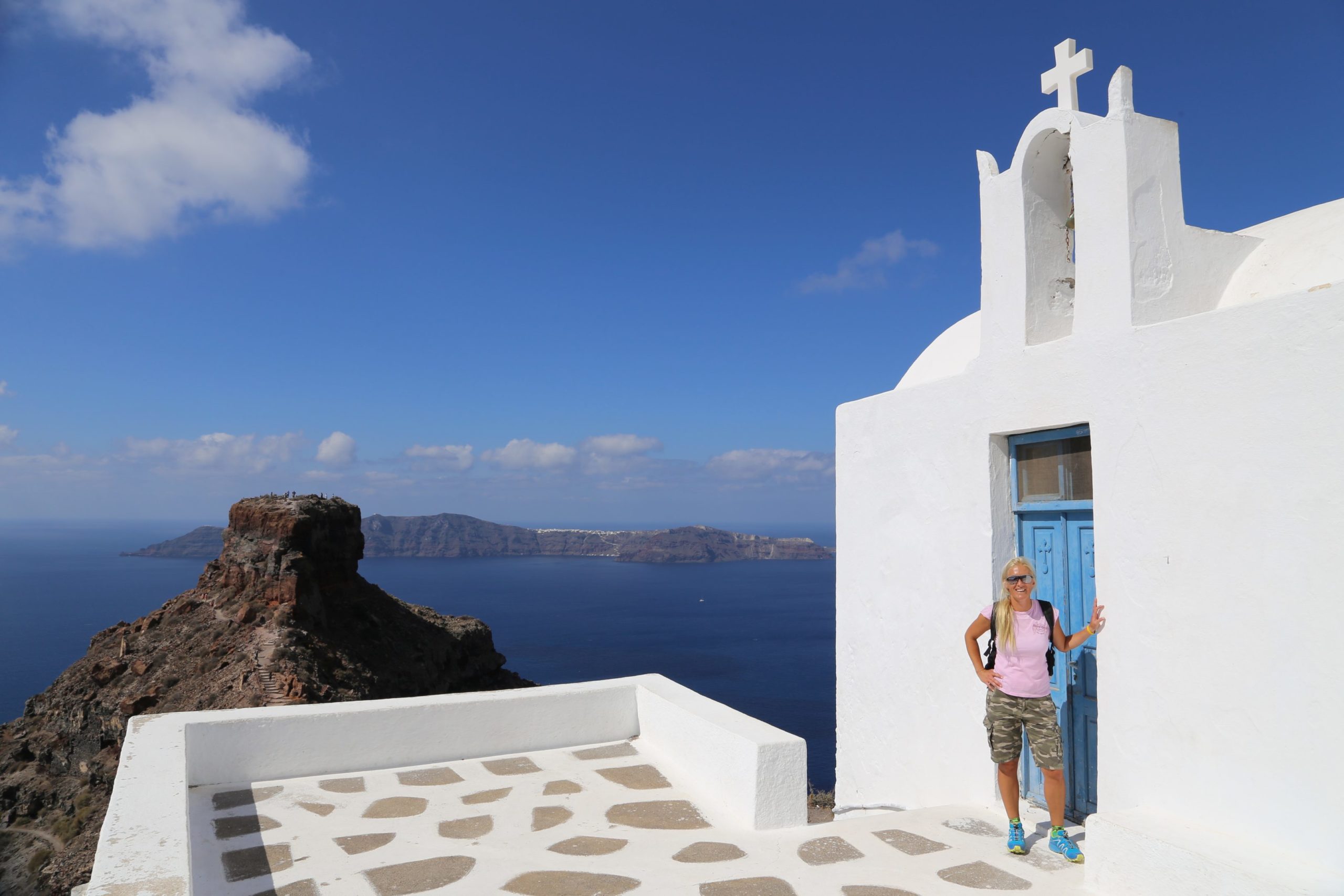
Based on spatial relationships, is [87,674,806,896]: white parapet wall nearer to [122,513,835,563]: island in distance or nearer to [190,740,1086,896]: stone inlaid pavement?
[190,740,1086,896]: stone inlaid pavement

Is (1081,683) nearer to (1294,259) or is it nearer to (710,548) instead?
(1294,259)

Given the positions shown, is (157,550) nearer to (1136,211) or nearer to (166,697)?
(166,697)

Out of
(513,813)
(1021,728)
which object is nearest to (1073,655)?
(1021,728)

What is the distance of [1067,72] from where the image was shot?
4688mm

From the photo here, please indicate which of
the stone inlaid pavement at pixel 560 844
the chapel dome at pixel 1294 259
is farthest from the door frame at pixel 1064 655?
the chapel dome at pixel 1294 259

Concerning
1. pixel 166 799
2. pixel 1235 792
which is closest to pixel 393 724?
pixel 166 799

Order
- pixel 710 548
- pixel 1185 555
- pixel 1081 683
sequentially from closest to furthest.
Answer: pixel 1185 555 < pixel 1081 683 < pixel 710 548

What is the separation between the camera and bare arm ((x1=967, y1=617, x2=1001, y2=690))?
3.96m

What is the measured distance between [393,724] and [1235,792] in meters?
4.24

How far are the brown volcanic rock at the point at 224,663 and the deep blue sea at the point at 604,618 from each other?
14320 mm

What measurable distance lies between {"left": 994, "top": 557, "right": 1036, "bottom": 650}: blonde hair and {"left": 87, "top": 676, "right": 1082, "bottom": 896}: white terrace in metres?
0.98

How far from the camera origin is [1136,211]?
13.5 feet

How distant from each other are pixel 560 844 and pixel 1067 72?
4859 millimetres

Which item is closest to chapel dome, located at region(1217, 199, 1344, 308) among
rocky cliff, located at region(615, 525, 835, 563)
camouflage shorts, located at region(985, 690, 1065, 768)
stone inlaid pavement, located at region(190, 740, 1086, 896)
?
camouflage shorts, located at region(985, 690, 1065, 768)
